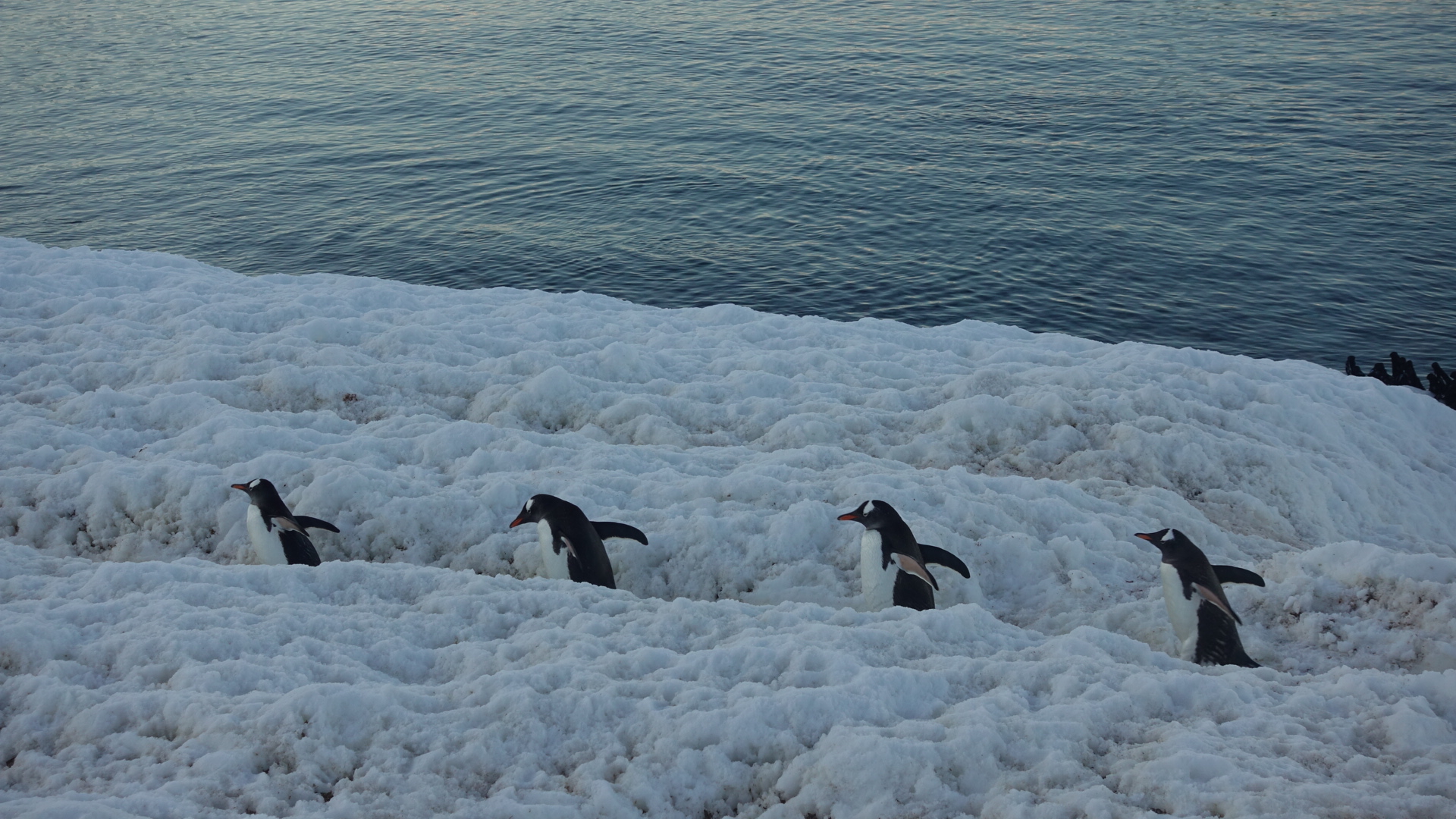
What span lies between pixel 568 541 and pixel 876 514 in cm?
262

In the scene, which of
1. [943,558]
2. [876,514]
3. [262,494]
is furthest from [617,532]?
[262,494]

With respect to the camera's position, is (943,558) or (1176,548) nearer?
(1176,548)

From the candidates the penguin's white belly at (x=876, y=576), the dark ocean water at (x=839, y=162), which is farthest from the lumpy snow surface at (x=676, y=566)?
the dark ocean water at (x=839, y=162)

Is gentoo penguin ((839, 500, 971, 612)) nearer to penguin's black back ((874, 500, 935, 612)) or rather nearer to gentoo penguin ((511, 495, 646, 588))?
penguin's black back ((874, 500, 935, 612))

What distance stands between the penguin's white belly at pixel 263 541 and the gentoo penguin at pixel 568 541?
6.77 ft

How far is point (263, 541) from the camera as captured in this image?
8648 millimetres

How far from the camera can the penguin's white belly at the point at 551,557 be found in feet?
27.6

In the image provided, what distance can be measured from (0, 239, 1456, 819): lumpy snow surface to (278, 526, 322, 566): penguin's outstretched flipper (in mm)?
533

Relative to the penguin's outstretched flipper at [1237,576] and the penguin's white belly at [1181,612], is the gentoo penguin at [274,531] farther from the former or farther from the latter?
the penguin's outstretched flipper at [1237,576]

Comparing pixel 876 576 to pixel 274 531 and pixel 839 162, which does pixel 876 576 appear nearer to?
pixel 274 531

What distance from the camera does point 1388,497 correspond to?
35.6ft

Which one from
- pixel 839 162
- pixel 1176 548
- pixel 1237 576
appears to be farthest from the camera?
pixel 839 162

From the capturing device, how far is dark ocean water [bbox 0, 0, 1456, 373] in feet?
74.8

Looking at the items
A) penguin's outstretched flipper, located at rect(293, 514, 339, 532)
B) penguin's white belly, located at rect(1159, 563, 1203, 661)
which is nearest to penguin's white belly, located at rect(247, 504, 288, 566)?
penguin's outstretched flipper, located at rect(293, 514, 339, 532)
